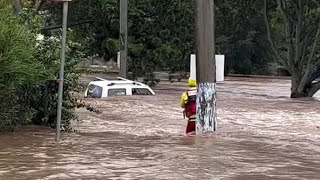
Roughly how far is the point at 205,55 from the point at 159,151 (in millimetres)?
2961

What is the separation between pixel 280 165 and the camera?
927cm

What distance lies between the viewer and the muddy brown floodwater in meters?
8.41

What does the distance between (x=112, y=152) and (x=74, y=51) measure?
13.0 feet

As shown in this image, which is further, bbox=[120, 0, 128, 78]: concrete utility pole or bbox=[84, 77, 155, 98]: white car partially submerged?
bbox=[120, 0, 128, 78]: concrete utility pole

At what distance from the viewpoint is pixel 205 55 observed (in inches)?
499

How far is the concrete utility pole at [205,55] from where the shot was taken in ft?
41.4

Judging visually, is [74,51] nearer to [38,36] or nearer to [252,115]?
[38,36]

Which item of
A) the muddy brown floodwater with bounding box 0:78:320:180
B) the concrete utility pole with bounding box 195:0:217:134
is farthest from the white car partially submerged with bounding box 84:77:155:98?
the concrete utility pole with bounding box 195:0:217:134

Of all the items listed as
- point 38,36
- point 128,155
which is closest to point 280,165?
point 128,155

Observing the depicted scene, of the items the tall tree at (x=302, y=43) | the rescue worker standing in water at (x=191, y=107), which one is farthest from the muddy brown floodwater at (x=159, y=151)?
the tall tree at (x=302, y=43)

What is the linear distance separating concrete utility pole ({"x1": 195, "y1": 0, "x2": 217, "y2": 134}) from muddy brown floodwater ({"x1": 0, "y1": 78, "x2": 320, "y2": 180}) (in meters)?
0.83

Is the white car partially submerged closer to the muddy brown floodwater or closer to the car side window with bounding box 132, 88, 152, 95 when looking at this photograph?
the car side window with bounding box 132, 88, 152, 95

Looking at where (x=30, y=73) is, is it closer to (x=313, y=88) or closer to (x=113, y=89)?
(x=113, y=89)

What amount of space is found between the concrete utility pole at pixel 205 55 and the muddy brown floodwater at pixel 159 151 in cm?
83
